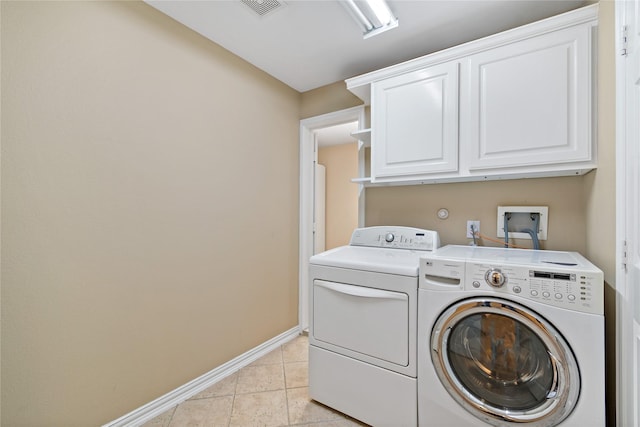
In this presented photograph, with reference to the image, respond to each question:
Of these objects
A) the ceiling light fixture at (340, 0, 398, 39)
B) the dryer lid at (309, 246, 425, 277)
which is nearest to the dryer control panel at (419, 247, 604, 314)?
the dryer lid at (309, 246, 425, 277)

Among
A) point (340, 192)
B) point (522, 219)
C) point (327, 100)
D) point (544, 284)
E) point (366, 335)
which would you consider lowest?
point (366, 335)

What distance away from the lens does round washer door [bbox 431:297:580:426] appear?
1.10m

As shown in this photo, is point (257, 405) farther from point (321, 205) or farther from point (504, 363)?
point (321, 205)

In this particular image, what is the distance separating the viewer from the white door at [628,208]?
→ 95 centimetres

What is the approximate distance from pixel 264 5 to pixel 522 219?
208 centimetres

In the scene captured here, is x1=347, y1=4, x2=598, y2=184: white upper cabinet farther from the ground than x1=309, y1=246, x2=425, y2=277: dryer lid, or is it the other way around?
x1=347, y1=4, x2=598, y2=184: white upper cabinet

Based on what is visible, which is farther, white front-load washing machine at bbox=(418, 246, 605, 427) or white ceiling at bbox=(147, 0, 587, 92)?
white ceiling at bbox=(147, 0, 587, 92)

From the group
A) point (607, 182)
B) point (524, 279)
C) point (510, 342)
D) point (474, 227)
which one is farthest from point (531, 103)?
point (510, 342)

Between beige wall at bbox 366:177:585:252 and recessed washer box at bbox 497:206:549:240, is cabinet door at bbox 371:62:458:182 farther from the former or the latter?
recessed washer box at bbox 497:206:549:240

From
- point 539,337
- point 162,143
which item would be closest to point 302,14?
point 162,143

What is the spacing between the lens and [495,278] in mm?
1188

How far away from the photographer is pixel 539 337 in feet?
3.72

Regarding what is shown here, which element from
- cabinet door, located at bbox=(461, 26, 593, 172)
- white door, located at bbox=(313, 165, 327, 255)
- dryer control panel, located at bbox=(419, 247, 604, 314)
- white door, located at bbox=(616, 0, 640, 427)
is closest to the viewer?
white door, located at bbox=(616, 0, 640, 427)

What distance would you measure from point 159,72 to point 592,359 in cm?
253
